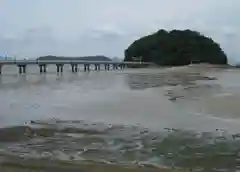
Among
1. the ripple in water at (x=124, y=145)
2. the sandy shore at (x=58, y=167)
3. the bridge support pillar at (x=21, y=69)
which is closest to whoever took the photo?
the sandy shore at (x=58, y=167)

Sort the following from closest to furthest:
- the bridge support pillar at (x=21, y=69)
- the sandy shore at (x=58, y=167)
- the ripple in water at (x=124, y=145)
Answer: the sandy shore at (x=58, y=167)
the ripple in water at (x=124, y=145)
the bridge support pillar at (x=21, y=69)

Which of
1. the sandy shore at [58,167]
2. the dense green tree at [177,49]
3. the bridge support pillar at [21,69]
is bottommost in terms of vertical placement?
the bridge support pillar at [21,69]

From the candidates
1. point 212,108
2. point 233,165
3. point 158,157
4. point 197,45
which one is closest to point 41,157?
point 158,157

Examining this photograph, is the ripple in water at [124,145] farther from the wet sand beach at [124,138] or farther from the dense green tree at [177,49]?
the dense green tree at [177,49]

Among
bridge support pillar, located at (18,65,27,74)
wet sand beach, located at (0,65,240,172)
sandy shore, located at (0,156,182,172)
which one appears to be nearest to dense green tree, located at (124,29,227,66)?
bridge support pillar, located at (18,65,27,74)

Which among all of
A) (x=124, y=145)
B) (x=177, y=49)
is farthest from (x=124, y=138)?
(x=177, y=49)

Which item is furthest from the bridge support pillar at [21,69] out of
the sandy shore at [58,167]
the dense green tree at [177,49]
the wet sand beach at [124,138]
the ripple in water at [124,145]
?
the sandy shore at [58,167]

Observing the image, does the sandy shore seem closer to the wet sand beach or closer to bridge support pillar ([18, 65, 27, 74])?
the wet sand beach

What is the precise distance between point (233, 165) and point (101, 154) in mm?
2212

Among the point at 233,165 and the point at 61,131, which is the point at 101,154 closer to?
the point at 233,165

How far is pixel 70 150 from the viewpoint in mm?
7449

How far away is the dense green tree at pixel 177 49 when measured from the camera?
109 m

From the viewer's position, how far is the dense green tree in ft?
359

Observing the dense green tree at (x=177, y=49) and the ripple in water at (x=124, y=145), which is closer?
the ripple in water at (x=124, y=145)
